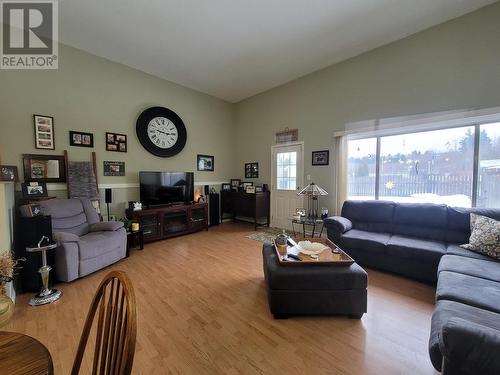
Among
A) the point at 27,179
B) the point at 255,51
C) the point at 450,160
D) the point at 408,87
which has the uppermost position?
the point at 255,51

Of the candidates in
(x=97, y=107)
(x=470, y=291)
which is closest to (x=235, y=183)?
(x=97, y=107)

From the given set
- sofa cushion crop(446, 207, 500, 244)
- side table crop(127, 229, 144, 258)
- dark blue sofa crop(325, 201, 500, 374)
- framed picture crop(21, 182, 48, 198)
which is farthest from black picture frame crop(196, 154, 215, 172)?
sofa cushion crop(446, 207, 500, 244)

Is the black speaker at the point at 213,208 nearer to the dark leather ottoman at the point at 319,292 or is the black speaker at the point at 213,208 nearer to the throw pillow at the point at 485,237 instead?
the dark leather ottoman at the point at 319,292

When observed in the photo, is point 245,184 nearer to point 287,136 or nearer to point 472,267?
point 287,136

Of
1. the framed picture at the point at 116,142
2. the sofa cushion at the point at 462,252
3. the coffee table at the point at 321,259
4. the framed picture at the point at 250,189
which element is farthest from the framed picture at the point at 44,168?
the sofa cushion at the point at 462,252

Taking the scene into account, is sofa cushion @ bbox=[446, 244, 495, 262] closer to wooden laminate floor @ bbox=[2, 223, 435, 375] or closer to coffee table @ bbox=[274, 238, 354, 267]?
wooden laminate floor @ bbox=[2, 223, 435, 375]

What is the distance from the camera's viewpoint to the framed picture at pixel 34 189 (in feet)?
9.52

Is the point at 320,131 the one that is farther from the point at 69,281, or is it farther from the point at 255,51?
the point at 69,281

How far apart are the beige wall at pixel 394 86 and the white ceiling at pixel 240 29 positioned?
20 centimetres

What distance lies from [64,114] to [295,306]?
4223 mm

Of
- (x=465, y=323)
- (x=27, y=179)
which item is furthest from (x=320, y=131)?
(x=27, y=179)

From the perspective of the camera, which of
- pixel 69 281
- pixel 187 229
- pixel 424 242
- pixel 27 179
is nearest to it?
pixel 69 281

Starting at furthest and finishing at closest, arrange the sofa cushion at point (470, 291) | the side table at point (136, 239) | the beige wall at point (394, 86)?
1. the side table at point (136, 239)
2. the beige wall at point (394, 86)
3. the sofa cushion at point (470, 291)

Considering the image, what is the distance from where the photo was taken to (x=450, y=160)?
9.82 feet
